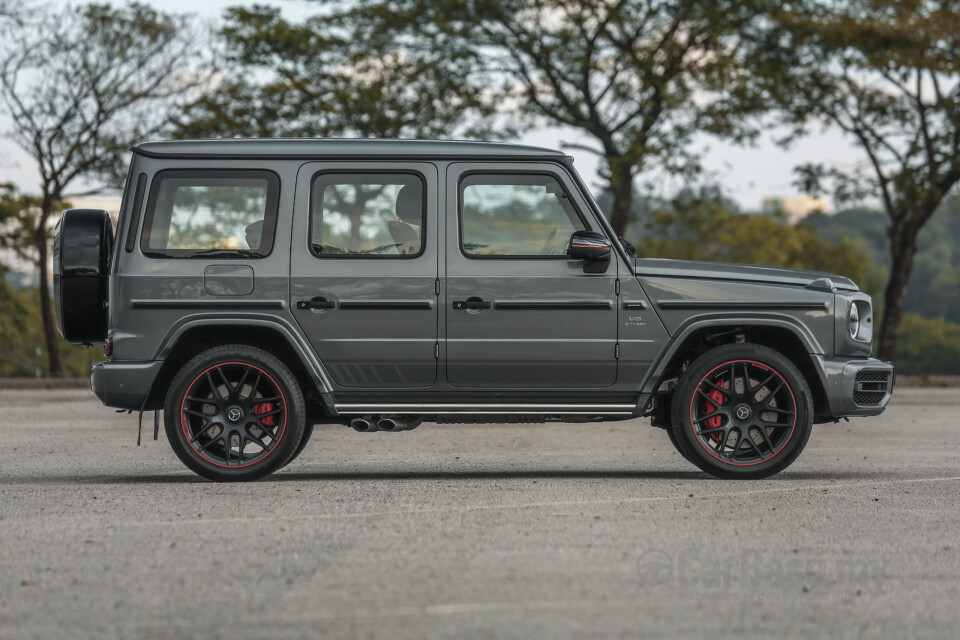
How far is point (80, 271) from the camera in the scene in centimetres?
908

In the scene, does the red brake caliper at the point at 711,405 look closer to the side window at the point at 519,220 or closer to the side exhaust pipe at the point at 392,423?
the side window at the point at 519,220

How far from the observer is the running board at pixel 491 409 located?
8844mm

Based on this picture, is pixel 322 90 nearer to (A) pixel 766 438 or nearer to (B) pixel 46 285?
(B) pixel 46 285

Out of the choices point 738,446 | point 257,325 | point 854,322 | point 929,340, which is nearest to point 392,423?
point 257,325

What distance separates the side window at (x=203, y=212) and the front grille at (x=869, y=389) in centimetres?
397

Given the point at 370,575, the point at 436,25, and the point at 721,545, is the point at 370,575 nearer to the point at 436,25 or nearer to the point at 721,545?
the point at 721,545

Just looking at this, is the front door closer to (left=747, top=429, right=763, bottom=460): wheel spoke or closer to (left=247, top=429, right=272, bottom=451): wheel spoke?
(left=747, top=429, right=763, bottom=460): wheel spoke

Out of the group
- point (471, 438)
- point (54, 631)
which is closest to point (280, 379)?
point (54, 631)

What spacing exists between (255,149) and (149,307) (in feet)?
4.11

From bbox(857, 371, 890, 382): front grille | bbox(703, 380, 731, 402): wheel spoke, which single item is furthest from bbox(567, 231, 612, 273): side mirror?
bbox(857, 371, 890, 382): front grille

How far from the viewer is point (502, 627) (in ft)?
Result: 15.3

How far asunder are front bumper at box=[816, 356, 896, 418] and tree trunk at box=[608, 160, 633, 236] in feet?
63.5

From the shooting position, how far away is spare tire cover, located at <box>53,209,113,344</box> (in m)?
9.06

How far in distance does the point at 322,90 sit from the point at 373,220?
21.3 meters
